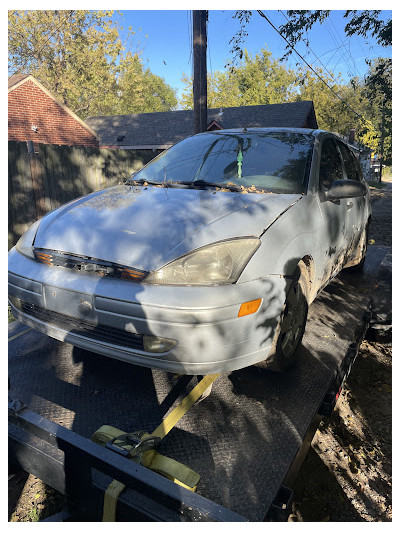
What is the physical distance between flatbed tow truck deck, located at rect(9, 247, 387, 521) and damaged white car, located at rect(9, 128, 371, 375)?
0.26 metres

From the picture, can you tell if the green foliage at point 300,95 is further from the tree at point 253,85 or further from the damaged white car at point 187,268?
the damaged white car at point 187,268

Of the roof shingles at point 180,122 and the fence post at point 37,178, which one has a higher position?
the roof shingles at point 180,122

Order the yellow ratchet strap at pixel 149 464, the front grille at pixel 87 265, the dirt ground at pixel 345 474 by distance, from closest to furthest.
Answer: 1. the yellow ratchet strap at pixel 149 464
2. the dirt ground at pixel 345 474
3. the front grille at pixel 87 265

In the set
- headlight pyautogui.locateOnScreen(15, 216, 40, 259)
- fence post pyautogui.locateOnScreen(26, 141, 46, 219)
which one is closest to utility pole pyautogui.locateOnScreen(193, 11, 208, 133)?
fence post pyautogui.locateOnScreen(26, 141, 46, 219)

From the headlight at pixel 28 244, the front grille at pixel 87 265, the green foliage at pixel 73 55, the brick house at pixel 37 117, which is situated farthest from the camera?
the green foliage at pixel 73 55

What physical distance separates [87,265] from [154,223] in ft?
1.55

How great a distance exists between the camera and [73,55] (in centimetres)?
3409

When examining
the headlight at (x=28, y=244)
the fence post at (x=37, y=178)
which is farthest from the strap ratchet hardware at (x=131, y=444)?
the fence post at (x=37, y=178)

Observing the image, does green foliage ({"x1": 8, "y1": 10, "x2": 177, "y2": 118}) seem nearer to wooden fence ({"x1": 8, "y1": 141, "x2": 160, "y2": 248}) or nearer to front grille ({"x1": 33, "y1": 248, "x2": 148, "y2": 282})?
wooden fence ({"x1": 8, "y1": 141, "x2": 160, "y2": 248})

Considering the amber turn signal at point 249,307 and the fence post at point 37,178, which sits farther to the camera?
the fence post at point 37,178

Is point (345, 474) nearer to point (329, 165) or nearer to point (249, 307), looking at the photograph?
point (249, 307)

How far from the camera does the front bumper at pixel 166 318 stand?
1999 millimetres

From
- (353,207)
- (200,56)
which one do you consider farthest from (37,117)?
(353,207)

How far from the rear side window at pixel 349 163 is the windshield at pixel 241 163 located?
887mm
